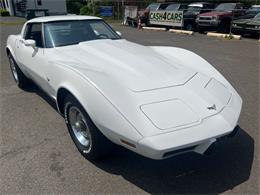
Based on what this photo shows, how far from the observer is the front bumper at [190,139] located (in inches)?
83.3

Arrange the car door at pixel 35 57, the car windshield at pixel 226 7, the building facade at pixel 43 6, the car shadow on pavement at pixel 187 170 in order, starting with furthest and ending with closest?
the building facade at pixel 43 6
the car windshield at pixel 226 7
the car door at pixel 35 57
the car shadow on pavement at pixel 187 170

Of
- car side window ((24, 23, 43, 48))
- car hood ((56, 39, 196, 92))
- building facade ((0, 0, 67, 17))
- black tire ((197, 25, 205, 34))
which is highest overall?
car side window ((24, 23, 43, 48))

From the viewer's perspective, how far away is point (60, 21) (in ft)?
13.5

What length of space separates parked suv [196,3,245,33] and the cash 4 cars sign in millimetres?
1499

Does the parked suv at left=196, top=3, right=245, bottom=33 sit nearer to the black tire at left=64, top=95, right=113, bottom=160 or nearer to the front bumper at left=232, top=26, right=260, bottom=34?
the front bumper at left=232, top=26, right=260, bottom=34

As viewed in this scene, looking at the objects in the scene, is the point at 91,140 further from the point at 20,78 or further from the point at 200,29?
the point at 200,29

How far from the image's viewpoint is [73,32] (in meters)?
4.04

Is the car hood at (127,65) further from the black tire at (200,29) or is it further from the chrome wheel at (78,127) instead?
the black tire at (200,29)

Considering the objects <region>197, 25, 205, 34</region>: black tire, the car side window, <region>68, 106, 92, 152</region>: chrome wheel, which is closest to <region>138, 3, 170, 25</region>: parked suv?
<region>197, 25, 205, 34</region>: black tire

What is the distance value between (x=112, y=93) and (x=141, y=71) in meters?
0.62

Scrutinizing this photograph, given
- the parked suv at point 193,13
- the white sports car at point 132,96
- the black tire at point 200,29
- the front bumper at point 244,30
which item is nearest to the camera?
the white sports car at point 132,96

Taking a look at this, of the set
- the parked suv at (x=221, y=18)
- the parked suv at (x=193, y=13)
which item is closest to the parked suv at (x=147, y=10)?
the parked suv at (x=193, y=13)

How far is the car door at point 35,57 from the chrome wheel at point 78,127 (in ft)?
2.52

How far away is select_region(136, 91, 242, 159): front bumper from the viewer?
2115 millimetres
